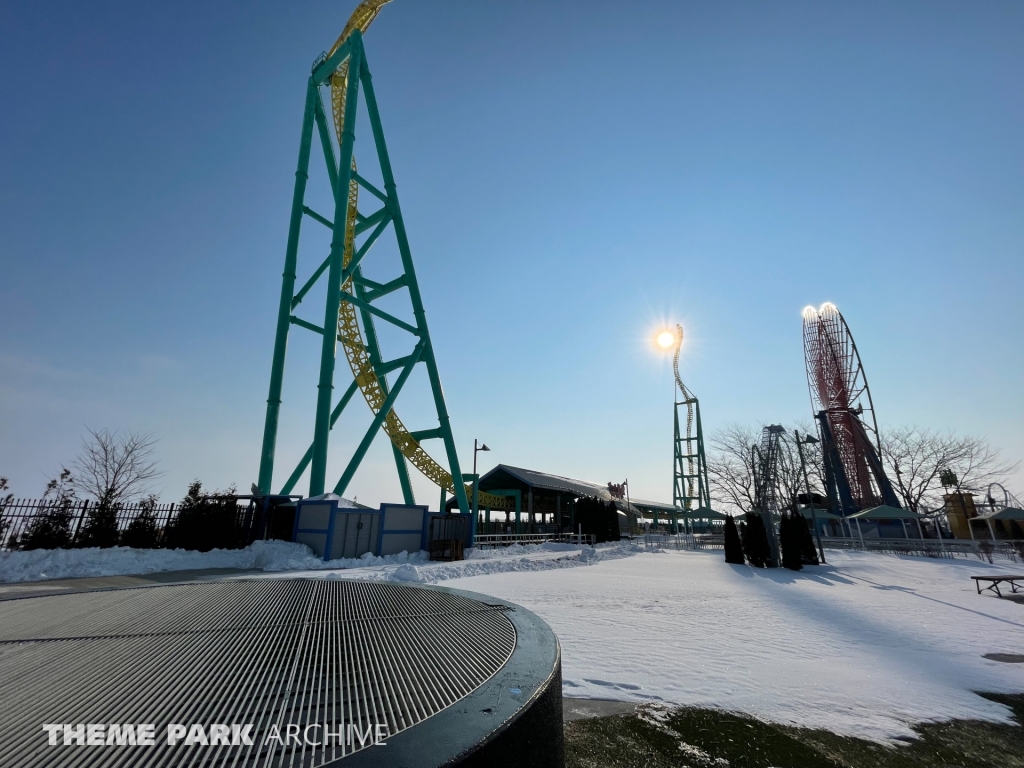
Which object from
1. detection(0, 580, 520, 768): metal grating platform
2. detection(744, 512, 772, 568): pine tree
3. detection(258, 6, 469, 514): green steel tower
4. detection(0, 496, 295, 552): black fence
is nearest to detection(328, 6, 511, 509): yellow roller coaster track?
detection(258, 6, 469, 514): green steel tower

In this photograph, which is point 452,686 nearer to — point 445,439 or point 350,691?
point 350,691

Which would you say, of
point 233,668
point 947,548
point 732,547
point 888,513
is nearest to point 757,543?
point 732,547

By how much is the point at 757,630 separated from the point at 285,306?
69.4 feet

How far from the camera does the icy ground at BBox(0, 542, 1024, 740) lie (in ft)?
12.6

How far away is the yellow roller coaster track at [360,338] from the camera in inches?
918

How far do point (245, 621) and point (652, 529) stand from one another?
59.1 meters

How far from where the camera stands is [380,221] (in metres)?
23.8

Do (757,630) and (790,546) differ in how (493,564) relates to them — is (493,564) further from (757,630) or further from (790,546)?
(790,546)

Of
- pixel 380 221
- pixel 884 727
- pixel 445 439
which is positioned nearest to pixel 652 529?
pixel 445 439

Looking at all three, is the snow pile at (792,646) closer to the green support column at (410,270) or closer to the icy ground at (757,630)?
the icy ground at (757,630)

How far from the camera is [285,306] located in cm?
2075

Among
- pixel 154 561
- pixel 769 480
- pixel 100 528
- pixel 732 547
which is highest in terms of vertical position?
pixel 769 480

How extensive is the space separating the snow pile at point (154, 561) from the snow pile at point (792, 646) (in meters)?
5.31

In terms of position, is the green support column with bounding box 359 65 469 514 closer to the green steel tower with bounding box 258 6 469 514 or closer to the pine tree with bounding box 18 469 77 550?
the green steel tower with bounding box 258 6 469 514
